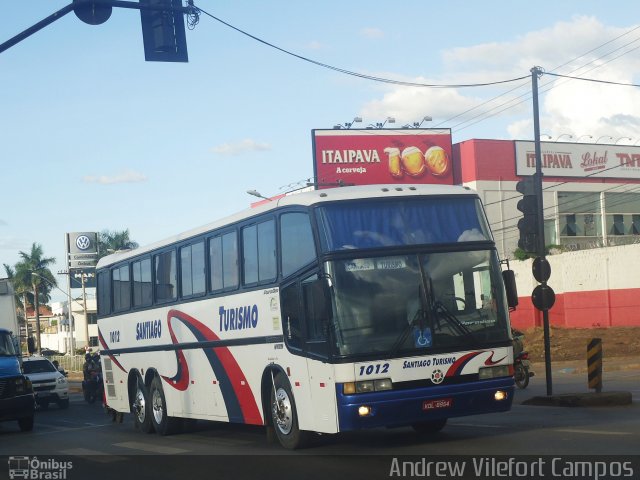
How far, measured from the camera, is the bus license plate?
13.0 meters

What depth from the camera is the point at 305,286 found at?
534 inches

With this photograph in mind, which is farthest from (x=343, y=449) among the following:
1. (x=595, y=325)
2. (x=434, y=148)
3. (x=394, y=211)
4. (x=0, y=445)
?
(x=434, y=148)

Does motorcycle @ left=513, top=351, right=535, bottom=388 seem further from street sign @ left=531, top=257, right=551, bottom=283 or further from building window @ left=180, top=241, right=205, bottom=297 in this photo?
building window @ left=180, top=241, right=205, bottom=297

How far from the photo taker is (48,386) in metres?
33.1

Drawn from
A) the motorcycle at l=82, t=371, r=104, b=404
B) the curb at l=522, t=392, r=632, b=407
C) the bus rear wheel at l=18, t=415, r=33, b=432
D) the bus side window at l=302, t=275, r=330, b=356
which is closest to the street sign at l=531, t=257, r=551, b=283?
the curb at l=522, t=392, r=632, b=407

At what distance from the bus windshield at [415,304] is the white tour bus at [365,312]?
14 mm

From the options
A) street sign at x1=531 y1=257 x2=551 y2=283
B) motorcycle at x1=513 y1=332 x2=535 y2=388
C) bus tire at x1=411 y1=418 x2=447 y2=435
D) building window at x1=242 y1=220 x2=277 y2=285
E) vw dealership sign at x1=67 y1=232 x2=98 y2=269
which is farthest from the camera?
vw dealership sign at x1=67 y1=232 x2=98 y2=269

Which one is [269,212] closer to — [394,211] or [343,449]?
[394,211]

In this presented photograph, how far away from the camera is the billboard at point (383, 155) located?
6378 cm

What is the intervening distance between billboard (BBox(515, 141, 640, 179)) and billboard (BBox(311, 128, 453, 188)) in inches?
204

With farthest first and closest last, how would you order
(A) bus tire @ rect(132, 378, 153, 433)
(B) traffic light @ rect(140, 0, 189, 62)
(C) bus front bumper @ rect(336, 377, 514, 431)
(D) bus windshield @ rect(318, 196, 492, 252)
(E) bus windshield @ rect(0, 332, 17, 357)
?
(E) bus windshield @ rect(0, 332, 17, 357), (A) bus tire @ rect(132, 378, 153, 433), (D) bus windshield @ rect(318, 196, 492, 252), (B) traffic light @ rect(140, 0, 189, 62), (C) bus front bumper @ rect(336, 377, 514, 431)

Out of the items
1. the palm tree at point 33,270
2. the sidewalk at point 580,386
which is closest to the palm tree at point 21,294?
the palm tree at point 33,270

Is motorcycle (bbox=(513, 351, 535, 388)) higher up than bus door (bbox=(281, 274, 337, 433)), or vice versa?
bus door (bbox=(281, 274, 337, 433))

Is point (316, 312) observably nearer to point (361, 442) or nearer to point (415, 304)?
point (415, 304)
